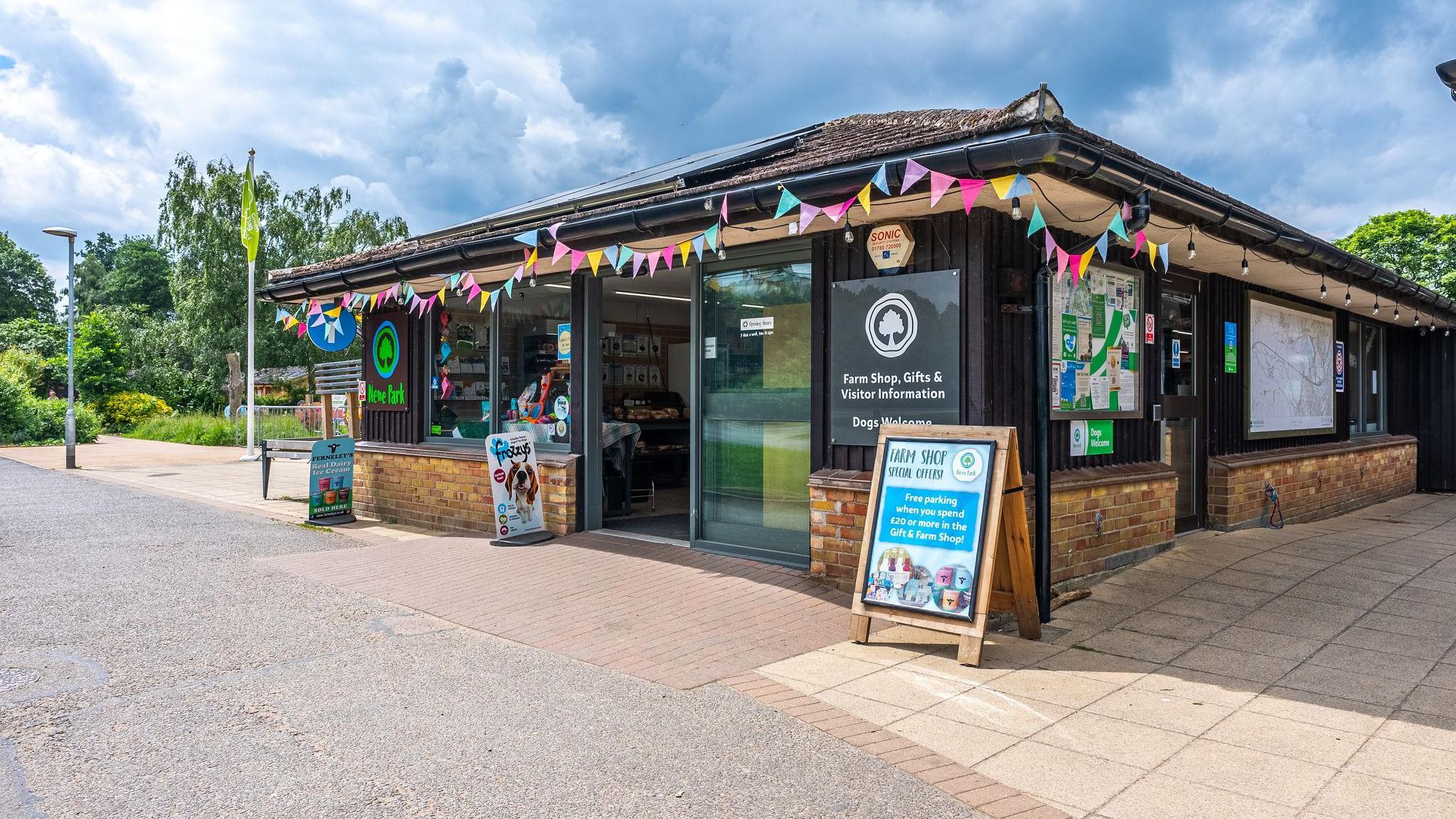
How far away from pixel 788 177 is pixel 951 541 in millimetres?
2617

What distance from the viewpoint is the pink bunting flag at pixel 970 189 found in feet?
16.1

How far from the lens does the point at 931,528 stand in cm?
500

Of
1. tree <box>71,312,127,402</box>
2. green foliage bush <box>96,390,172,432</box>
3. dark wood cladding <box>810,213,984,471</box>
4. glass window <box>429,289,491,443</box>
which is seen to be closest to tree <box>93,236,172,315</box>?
tree <box>71,312,127,402</box>

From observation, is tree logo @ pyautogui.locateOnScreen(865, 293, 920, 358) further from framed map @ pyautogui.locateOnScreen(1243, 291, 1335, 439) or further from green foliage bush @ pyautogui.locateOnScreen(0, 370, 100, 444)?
green foliage bush @ pyautogui.locateOnScreen(0, 370, 100, 444)

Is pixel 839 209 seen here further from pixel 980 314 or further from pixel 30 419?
pixel 30 419

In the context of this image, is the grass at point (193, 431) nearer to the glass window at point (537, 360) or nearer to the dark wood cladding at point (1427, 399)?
the glass window at point (537, 360)

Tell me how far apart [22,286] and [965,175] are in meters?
87.9

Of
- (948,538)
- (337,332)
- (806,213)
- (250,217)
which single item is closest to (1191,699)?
(948,538)

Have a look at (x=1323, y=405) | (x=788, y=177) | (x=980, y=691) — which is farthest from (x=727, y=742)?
(x=1323, y=405)

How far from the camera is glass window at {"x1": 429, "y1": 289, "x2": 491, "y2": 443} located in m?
9.66

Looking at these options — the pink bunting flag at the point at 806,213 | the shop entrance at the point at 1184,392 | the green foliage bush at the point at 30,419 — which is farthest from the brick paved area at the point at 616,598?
the green foliage bush at the point at 30,419

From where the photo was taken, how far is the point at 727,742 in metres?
3.65

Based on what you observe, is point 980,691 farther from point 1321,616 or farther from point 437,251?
point 437,251

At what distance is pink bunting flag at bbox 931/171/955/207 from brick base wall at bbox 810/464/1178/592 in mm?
2071
